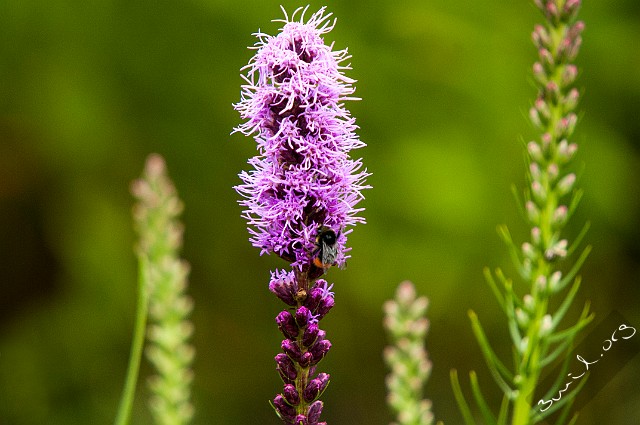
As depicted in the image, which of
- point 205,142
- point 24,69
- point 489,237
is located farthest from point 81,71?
point 489,237

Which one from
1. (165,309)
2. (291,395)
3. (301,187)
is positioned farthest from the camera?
(301,187)

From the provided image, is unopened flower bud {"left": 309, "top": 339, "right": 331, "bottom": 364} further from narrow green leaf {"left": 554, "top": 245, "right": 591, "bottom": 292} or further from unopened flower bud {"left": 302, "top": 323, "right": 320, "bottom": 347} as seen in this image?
narrow green leaf {"left": 554, "top": 245, "right": 591, "bottom": 292}

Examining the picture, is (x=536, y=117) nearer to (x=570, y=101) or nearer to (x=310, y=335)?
(x=570, y=101)

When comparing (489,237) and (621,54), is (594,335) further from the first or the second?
(621,54)

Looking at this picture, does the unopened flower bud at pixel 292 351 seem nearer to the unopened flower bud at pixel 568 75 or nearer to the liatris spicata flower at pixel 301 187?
the liatris spicata flower at pixel 301 187

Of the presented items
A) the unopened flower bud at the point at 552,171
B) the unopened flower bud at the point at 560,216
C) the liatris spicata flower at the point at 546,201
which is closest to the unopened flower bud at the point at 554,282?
the liatris spicata flower at the point at 546,201

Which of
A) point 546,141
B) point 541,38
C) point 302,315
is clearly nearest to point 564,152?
point 546,141
